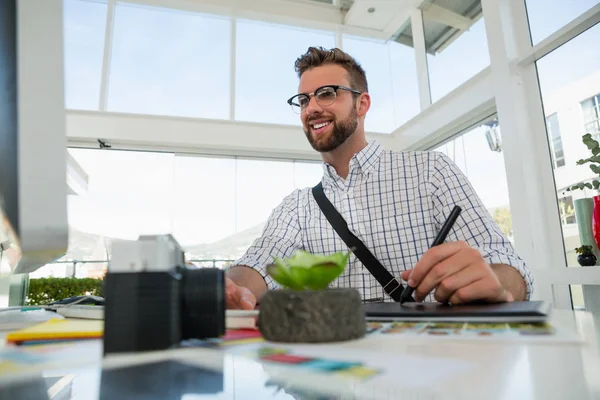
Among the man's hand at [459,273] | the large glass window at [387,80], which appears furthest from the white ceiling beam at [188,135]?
the man's hand at [459,273]

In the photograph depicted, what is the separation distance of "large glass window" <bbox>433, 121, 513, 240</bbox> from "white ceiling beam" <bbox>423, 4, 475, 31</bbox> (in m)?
1.00

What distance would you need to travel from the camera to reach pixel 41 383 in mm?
222

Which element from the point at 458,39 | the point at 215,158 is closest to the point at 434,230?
the point at 458,39

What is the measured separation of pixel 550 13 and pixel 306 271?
10.1ft

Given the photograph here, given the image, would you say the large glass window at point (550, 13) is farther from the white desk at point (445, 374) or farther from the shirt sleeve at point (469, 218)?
the white desk at point (445, 374)

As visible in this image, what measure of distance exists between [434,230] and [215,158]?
12.4ft

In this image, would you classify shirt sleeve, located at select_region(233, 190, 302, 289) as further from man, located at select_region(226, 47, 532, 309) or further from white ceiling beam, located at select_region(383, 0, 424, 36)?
white ceiling beam, located at select_region(383, 0, 424, 36)

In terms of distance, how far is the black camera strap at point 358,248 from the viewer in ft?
3.26

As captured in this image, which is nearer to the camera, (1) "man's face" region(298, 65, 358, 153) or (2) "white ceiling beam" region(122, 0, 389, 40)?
(1) "man's face" region(298, 65, 358, 153)

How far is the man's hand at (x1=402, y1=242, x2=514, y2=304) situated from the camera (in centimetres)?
53

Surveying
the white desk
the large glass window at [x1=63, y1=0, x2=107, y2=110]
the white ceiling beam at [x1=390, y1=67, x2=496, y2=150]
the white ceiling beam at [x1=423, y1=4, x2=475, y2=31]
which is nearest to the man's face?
the white desk

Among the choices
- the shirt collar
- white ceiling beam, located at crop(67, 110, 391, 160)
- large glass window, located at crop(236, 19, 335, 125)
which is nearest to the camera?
the shirt collar

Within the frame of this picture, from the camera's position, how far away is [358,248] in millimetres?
1061

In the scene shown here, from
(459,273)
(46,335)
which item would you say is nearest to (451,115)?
(459,273)
